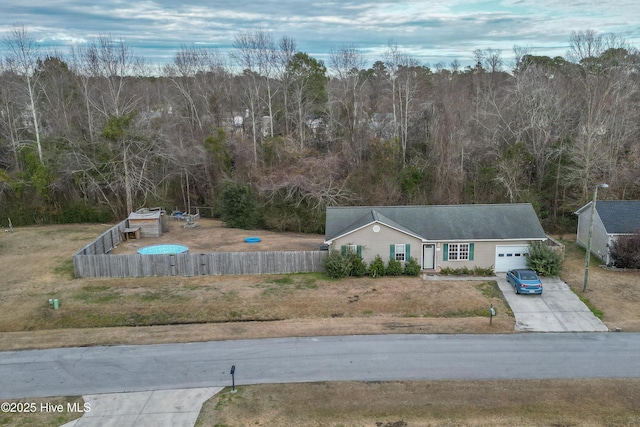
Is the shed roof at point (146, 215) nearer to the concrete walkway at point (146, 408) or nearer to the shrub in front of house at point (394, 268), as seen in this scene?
the shrub in front of house at point (394, 268)

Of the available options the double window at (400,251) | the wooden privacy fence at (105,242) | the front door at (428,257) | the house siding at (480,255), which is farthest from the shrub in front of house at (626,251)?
the wooden privacy fence at (105,242)

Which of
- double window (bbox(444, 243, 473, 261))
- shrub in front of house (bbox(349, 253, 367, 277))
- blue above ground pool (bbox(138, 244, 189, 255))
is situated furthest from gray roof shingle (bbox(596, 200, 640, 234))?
blue above ground pool (bbox(138, 244, 189, 255))

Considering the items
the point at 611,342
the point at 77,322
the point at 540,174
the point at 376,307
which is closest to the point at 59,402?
the point at 77,322

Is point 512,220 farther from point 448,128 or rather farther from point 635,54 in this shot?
point 635,54

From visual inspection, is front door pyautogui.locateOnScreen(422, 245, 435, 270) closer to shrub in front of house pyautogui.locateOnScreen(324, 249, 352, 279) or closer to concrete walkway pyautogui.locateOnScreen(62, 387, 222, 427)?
shrub in front of house pyautogui.locateOnScreen(324, 249, 352, 279)

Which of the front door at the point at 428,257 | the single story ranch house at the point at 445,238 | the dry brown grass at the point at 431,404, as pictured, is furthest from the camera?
the front door at the point at 428,257

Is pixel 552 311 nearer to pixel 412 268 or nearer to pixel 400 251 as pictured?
pixel 412 268
